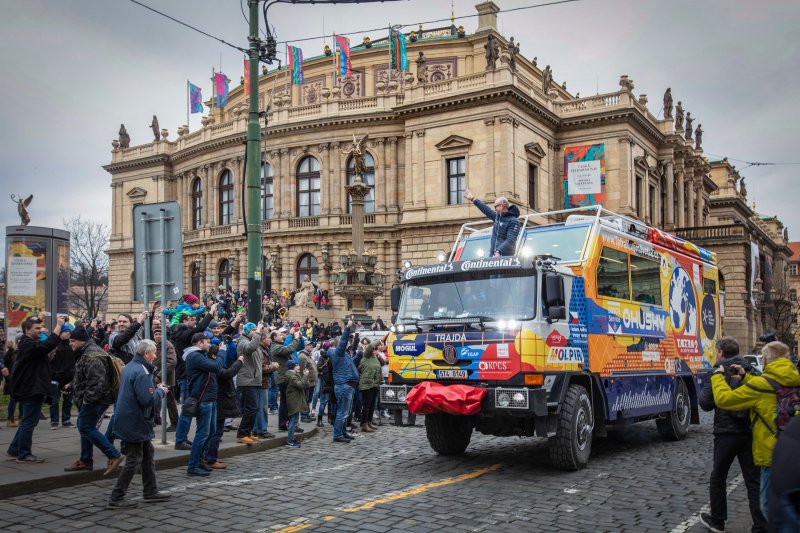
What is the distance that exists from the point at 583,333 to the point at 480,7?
144ft

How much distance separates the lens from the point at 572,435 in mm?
10078

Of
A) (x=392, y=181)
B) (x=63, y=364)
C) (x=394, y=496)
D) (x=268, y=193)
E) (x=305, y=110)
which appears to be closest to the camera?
(x=394, y=496)

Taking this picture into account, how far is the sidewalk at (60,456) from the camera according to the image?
29.0ft

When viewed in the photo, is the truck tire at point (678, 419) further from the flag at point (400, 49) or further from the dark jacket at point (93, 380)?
the flag at point (400, 49)

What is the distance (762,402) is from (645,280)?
644 cm

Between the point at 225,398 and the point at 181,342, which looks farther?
the point at 181,342

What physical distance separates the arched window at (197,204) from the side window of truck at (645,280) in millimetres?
46908

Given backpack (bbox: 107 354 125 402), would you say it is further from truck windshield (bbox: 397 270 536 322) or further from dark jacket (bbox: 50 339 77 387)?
truck windshield (bbox: 397 270 536 322)

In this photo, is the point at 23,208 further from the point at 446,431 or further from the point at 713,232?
the point at 713,232

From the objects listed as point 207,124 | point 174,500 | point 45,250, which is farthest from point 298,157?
point 174,500

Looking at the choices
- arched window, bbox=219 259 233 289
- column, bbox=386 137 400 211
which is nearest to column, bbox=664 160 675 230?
column, bbox=386 137 400 211

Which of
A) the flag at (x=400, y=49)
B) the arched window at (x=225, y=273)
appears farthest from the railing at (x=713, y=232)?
the arched window at (x=225, y=273)

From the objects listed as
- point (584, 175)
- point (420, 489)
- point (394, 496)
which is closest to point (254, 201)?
point (420, 489)

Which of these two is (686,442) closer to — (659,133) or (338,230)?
(338,230)
